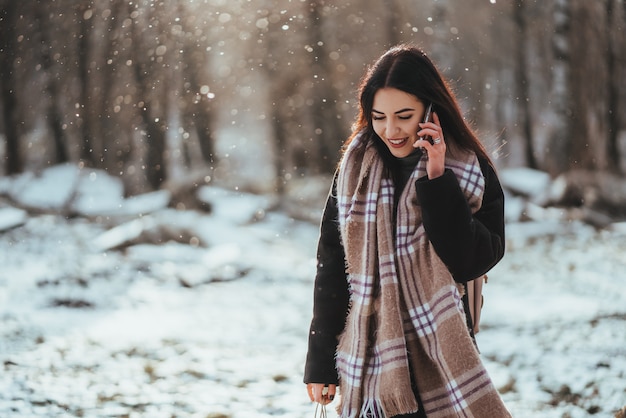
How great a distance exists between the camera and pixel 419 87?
2.10 metres

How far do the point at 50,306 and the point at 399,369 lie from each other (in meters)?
6.01

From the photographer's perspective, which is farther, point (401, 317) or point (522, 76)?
point (522, 76)

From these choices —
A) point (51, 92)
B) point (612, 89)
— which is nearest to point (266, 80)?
point (51, 92)

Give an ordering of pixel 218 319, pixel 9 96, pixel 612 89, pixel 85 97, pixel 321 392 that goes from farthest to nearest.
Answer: pixel 9 96 < pixel 85 97 < pixel 612 89 < pixel 218 319 < pixel 321 392

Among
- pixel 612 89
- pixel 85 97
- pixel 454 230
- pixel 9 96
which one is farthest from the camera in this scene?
pixel 9 96

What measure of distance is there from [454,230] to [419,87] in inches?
15.9

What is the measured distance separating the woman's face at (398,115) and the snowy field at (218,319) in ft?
9.03

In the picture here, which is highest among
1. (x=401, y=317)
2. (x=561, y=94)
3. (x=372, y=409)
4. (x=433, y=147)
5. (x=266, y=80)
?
(x=266, y=80)

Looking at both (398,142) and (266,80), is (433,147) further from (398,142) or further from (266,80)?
(266,80)

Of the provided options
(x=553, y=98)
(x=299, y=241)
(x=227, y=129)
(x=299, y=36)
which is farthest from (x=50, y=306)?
(x=553, y=98)

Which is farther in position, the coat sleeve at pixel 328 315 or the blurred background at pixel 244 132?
the blurred background at pixel 244 132

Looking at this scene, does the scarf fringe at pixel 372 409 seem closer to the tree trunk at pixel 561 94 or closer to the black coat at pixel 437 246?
the black coat at pixel 437 246

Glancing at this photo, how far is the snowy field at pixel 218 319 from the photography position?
189 inches

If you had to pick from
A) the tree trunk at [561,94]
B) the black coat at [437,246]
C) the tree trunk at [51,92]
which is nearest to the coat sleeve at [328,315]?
the black coat at [437,246]
